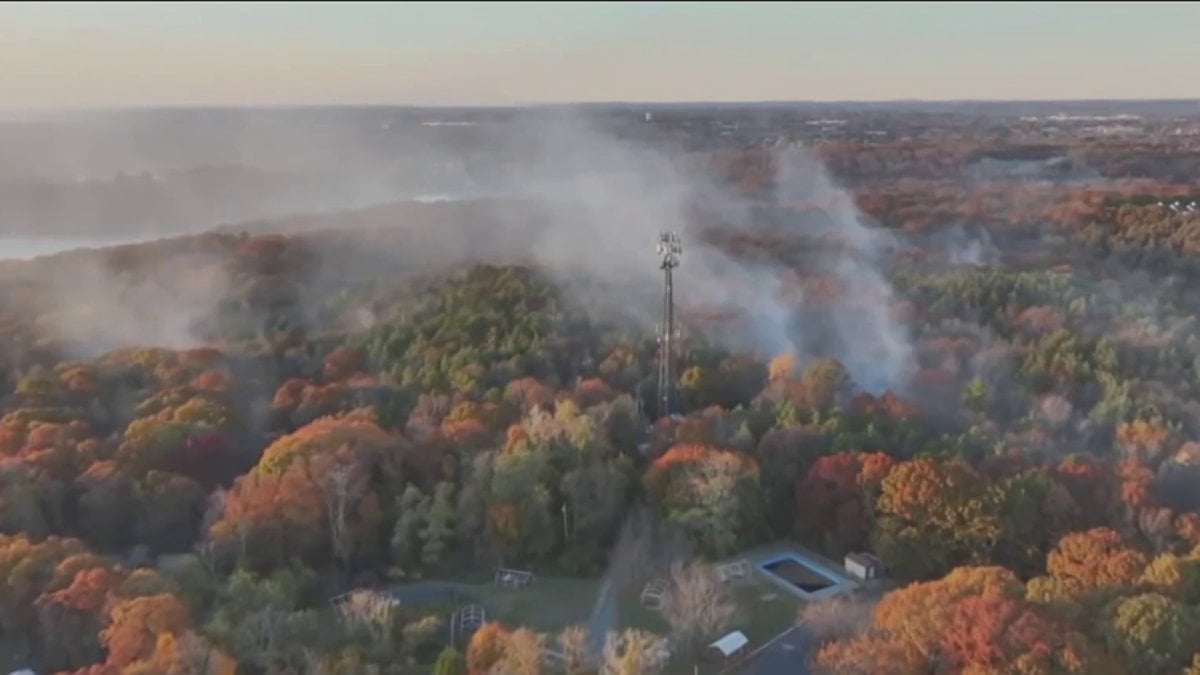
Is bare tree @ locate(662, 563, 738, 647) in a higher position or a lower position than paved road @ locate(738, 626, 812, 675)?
higher

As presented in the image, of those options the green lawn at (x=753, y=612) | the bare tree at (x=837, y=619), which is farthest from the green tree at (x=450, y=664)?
the bare tree at (x=837, y=619)

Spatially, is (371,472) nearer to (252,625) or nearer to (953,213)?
(252,625)

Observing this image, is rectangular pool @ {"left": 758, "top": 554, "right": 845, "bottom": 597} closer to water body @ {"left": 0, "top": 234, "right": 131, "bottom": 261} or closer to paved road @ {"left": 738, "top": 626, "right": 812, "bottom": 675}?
paved road @ {"left": 738, "top": 626, "right": 812, "bottom": 675}

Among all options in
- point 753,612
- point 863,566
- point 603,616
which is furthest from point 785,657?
point 863,566

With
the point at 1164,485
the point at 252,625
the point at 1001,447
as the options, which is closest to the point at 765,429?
the point at 1001,447

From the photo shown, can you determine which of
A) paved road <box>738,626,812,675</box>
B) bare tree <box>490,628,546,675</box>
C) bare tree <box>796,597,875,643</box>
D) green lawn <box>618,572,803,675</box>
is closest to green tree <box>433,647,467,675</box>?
bare tree <box>490,628,546,675</box>

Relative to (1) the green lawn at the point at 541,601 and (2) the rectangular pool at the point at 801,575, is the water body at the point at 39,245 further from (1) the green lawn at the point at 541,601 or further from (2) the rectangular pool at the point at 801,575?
(2) the rectangular pool at the point at 801,575
